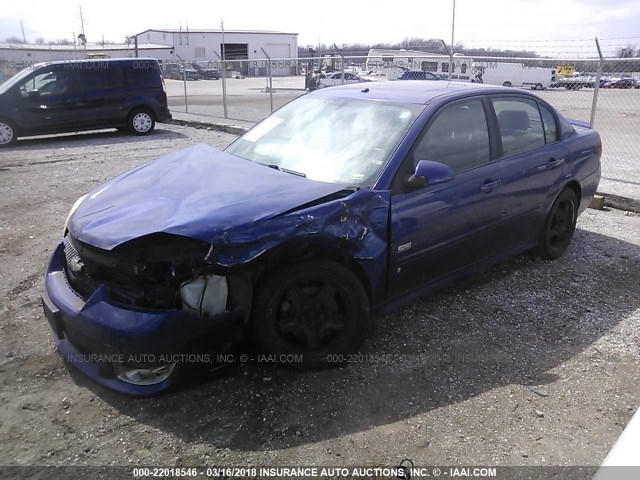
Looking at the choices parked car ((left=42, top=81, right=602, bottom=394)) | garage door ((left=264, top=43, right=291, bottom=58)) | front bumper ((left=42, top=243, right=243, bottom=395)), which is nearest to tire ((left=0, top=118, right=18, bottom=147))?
parked car ((left=42, top=81, right=602, bottom=394))

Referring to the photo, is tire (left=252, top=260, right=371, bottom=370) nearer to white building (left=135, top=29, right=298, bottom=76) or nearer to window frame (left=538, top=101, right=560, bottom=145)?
window frame (left=538, top=101, right=560, bottom=145)

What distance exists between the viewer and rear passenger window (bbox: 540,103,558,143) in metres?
4.66

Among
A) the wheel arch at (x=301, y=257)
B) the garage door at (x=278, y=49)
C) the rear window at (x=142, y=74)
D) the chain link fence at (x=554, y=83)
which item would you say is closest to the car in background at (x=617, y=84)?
the chain link fence at (x=554, y=83)

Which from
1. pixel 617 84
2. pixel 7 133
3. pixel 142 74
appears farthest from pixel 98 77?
pixel 617 84

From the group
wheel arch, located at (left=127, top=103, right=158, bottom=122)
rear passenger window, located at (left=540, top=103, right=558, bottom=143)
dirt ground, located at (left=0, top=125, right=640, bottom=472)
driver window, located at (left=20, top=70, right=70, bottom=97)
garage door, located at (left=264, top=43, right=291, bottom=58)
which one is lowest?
dirt ground, located at (left=0, top=125, right=640, bottom=472)

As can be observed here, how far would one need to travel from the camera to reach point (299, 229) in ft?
9.33

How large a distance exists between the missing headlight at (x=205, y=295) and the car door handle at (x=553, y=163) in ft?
10.4

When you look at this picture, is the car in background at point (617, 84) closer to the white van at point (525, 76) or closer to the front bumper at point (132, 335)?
the white van at point (525, 76)

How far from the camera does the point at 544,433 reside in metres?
2.67

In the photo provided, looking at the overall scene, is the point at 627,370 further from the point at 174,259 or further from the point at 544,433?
the point at 174,259

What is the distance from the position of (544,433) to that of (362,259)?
1.33 metres

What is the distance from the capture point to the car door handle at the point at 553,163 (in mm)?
4508

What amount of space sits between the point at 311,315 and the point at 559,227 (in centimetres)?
306

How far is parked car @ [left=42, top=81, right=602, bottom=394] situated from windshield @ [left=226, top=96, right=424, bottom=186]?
13 millimetres
